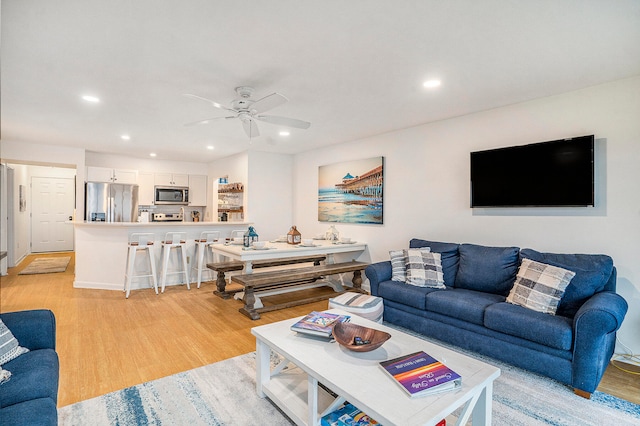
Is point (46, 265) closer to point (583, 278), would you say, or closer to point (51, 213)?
point (51, 213)

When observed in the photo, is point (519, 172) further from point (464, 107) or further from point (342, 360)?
point (342, 360)

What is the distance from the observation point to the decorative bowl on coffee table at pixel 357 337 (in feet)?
6.01

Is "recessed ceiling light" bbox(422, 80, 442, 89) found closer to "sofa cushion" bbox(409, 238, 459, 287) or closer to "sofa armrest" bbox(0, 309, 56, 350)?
"sofa cushion" bbox(409, 238, 459, 287)

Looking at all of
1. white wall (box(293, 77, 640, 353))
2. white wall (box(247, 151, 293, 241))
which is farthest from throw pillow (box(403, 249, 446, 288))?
white wall (box(247, 151, 293, 241))

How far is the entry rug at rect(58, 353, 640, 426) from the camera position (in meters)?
1.96

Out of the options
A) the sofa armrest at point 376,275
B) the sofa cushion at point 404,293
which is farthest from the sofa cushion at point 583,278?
the sofa armrest at point 376,275

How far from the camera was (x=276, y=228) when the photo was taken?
21.5ft

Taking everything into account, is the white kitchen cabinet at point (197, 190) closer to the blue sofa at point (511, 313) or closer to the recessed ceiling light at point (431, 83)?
the blue sofa at point (511, 313)

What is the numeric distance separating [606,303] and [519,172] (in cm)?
152

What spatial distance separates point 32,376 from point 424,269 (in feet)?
10.5

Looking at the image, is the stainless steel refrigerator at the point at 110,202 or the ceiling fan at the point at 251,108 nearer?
the ceiling fan at the point at 251,108

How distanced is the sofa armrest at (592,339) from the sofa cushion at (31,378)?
308 cm

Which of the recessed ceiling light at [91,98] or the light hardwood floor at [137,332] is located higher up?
the recessed ceiling light at [91,98]

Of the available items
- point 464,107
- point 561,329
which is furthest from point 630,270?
point 464,107
